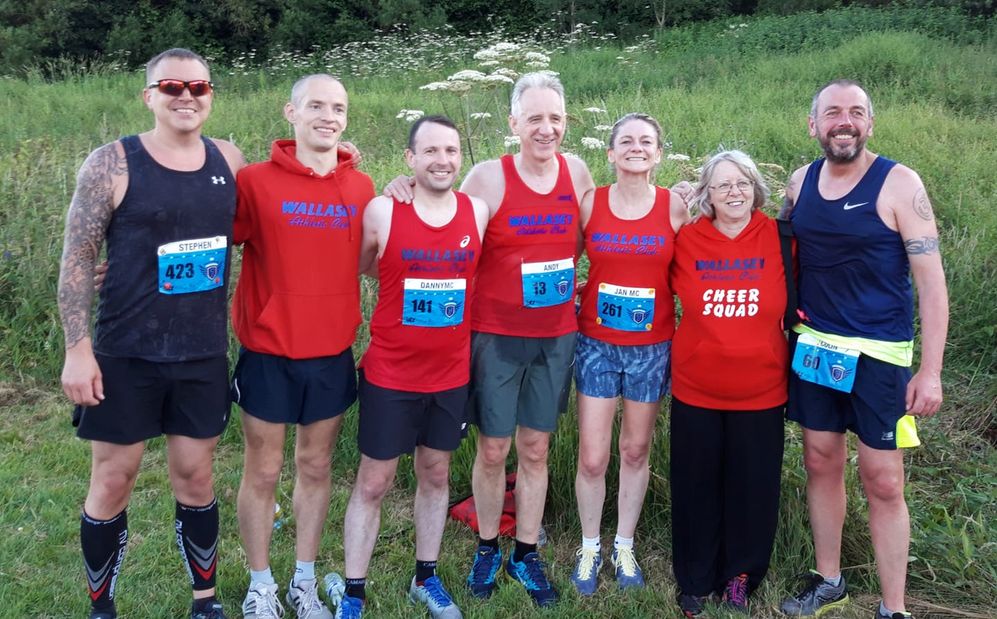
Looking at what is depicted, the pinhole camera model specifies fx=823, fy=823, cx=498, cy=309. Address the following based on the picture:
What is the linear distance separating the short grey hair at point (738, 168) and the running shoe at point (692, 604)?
1483 millimetres

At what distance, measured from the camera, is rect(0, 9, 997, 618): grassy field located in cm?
332

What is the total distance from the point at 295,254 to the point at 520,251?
2.75 ft

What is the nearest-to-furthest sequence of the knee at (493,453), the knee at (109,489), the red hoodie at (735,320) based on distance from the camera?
1. the knee at (109,489)
2. the red hoodie at (735,320)
3. the knee at (493,453)

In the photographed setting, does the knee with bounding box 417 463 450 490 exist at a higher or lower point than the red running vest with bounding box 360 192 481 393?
lower

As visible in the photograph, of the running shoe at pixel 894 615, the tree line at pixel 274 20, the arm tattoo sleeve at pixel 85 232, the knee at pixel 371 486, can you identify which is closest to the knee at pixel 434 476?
the knee at pixel 371 486

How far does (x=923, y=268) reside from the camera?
2.81 meters

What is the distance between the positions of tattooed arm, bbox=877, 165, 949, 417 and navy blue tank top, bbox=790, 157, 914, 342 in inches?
1.9

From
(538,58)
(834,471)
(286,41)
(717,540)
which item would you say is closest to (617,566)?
(717,540)

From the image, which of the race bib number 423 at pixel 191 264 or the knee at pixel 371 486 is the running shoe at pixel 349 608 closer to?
the knee at pixel 371 486

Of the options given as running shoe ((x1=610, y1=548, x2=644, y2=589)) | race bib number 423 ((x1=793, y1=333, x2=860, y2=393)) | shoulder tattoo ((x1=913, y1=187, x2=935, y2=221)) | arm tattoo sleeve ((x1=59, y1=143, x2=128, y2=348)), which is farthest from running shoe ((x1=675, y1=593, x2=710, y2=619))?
arm tattoo sleeve ((x1=59, y1=143, x2=128, y2=348))

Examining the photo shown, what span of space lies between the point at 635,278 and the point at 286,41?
21.7 m

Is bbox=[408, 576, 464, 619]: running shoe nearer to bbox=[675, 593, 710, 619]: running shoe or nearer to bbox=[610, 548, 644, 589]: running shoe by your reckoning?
bbox=[610, 548, 644, 589]: running shoe

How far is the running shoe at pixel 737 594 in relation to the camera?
3.18 metres

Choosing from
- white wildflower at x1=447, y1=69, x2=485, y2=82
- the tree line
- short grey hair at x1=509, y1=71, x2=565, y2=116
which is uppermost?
the tree line
